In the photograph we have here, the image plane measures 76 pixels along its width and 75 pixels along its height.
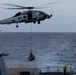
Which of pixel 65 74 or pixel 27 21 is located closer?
pixel 27 21

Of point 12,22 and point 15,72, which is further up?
point 12,22

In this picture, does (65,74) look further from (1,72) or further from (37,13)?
(1,72)

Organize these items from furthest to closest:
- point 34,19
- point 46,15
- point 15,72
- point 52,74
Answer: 1. point 52,74
2. point 15,72
3. point 46,15
4. point 34,19

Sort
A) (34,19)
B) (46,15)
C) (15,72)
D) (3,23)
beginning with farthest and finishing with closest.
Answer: (15,72) → (3,23) → (46,15) → (34,19)

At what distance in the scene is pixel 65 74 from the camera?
42781 millimetres

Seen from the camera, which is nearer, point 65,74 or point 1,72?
point 1,72

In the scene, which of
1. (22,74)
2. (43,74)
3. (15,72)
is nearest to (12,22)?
(22,74)

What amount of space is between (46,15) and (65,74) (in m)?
14.1

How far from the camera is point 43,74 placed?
45625mm

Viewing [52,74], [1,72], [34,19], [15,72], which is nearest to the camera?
[1,72]

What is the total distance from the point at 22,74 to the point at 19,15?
763 cm

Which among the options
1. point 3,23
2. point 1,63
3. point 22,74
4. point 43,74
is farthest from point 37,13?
point 43,74

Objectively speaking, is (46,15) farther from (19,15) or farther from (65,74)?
(65,74)

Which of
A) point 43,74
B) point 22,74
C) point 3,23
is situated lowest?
point 43,74
